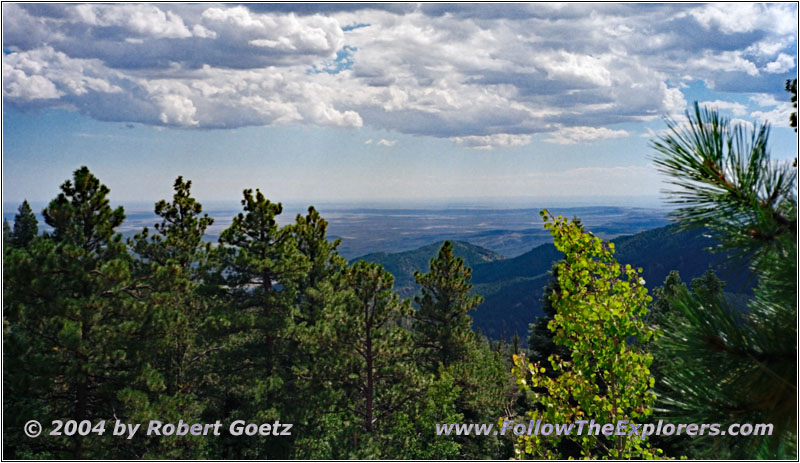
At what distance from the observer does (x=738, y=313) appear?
2998 mm

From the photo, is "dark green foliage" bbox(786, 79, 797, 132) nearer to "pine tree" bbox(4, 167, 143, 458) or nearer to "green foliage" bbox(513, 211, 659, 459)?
"green foliage" bbox(513, 211, 659, 459)

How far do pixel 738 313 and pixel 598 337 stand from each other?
2720 mm

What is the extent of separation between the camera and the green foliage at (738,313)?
2.81 meters

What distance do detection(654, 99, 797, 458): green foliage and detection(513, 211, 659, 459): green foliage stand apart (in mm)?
2347

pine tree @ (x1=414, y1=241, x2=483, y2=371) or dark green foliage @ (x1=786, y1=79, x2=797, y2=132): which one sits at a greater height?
dark green foliage @ (x1=786, y1=79, x2=797, y2=132)

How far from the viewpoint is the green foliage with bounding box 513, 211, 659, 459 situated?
556cm

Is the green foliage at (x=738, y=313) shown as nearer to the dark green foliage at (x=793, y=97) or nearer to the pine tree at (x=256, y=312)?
the dark green foliage at (x=793, y=97)

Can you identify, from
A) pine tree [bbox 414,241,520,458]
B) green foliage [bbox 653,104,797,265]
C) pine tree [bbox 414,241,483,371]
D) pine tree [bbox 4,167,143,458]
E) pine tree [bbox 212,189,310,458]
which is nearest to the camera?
green foliage [bbox 653,104,797,265]

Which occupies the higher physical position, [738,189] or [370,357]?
[738,189]

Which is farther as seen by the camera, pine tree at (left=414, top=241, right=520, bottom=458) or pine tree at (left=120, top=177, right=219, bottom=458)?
pine tree at (left=414, top=241, right=520, bottom=458)

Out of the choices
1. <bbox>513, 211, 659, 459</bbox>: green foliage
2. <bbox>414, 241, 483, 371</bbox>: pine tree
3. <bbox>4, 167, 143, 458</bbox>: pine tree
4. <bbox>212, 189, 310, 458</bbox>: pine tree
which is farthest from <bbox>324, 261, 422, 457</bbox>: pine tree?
<bbox>513, 211, 659, 459</bbox>: green foliage

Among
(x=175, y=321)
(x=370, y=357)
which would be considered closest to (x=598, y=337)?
→ (x=175, y=321)

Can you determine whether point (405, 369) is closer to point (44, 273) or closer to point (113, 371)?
point (113, 371)

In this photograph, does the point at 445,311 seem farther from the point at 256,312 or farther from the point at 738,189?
the point at 738,189
